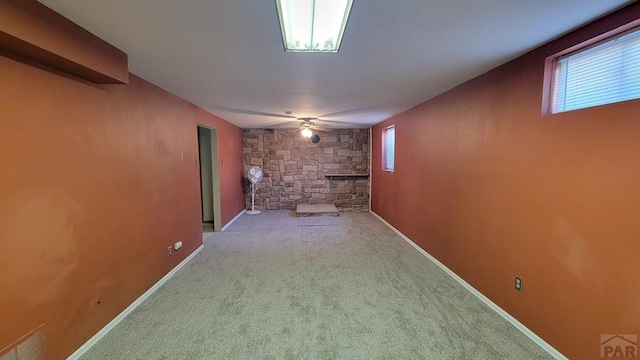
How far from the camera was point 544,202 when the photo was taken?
1.92m

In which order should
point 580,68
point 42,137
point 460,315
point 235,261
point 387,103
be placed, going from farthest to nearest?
point 387,103
point 235,261
point 460,315
point 580,68
point 42,137

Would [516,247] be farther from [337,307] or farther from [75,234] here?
[75,234]

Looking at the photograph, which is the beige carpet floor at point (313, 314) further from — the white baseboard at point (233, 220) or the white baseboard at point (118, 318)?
the white baseboard at point (233, 220)

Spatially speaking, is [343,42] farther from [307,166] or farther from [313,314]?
[307,166]

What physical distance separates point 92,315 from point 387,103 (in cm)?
402

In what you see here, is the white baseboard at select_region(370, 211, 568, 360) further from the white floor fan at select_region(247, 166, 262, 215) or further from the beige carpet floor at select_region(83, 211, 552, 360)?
the white floor fan at select_region(247, 166, 262, 215)

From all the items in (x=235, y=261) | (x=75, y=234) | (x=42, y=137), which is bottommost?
(x=235, y=261)

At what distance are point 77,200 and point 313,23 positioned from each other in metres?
2.10

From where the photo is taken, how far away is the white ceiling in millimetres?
1424

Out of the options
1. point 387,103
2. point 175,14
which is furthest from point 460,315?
point 175,14

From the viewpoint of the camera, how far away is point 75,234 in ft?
6.15

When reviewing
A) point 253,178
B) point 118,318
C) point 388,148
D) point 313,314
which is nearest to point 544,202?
point 313,314

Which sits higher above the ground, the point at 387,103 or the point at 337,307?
the point at 387,103

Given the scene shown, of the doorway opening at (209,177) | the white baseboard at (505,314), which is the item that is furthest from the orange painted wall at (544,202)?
the doorway opening at (209,177)
